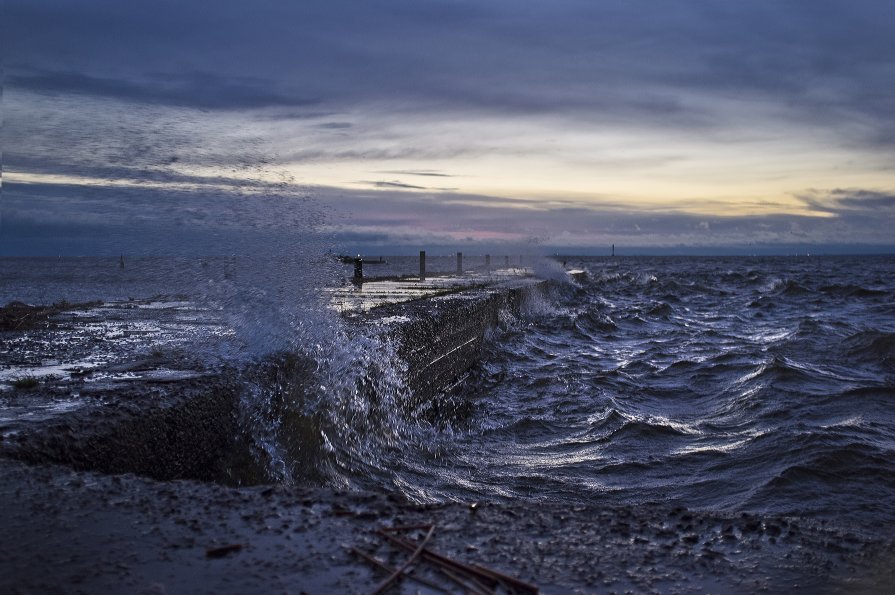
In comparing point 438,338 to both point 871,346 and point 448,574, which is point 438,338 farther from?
point 871,346

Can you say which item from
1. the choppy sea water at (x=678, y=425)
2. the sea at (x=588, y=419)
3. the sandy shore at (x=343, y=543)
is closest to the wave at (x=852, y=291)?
the choppy sea water at (x=678, y=425)

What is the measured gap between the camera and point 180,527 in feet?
7.36

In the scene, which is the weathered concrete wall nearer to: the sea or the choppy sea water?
the sea

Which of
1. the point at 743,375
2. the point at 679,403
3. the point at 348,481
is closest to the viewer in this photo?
the point at 348,481

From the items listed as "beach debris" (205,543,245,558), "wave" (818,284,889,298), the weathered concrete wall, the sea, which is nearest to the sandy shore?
"beach debris" (205,543,245,558)

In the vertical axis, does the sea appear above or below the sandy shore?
below

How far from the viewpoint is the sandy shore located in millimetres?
1912

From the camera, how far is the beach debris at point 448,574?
6.11ft

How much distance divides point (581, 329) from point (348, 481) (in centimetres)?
1096

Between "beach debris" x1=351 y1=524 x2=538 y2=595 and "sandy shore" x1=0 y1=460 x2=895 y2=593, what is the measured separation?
0.03 meters

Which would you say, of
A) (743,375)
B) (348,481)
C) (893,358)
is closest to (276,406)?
(348,481)

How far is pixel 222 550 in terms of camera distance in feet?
6.77

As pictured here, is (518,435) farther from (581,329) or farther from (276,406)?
(581,329)

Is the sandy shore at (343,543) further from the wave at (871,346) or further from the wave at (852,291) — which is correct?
the wave at (852,291)
